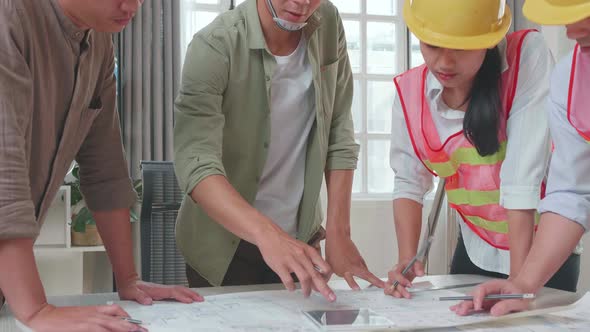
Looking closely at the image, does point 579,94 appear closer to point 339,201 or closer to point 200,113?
point 339,201

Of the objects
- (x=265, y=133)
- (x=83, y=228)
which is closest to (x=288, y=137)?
(x=265, y=133)

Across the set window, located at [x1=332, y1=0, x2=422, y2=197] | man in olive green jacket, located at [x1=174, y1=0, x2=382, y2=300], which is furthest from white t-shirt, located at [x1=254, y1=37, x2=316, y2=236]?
window, located at [x1=332, y1=0, x2=422, y2=197]

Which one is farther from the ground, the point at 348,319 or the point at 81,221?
the point at 348,319

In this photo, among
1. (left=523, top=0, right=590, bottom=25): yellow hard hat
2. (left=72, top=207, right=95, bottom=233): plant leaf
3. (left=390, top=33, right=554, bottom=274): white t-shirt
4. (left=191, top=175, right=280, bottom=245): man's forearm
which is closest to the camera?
(left=523, top=0, right=590, bottom=25): yellow hard hat

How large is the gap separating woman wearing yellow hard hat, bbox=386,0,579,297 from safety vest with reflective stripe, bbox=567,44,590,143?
0.34 ft

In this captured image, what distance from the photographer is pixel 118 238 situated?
4.10 feet

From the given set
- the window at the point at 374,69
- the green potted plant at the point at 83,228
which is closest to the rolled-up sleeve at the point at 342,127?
the green potted plant at the point at 83,228

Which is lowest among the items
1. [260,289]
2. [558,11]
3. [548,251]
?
[260,289]

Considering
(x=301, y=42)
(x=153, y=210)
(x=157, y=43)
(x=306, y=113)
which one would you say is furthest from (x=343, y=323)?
(x=157, y=43)

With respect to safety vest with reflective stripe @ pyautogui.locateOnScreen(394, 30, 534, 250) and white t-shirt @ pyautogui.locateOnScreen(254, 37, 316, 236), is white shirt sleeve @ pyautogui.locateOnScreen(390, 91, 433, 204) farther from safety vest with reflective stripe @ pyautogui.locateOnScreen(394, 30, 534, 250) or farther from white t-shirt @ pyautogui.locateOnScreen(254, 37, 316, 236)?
white t-shirt @ pyautogui.locateOnScreen(254, 37, 316, 236)

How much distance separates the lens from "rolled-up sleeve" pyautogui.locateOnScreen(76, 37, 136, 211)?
1.21 m

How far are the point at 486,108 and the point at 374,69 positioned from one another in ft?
9.45

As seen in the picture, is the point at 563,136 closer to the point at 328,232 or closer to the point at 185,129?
the point at 328,232

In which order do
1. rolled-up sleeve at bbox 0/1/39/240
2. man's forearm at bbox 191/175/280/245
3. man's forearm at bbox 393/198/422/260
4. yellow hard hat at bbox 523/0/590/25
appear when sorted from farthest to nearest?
man's forearm at bbox 393/198/422/260 → man's forearm at bbox 191/175/280/245 → yellow hard hat at bbox 523/0/590/25 → rolled-up sleeve at bbox 0/1/39/240
